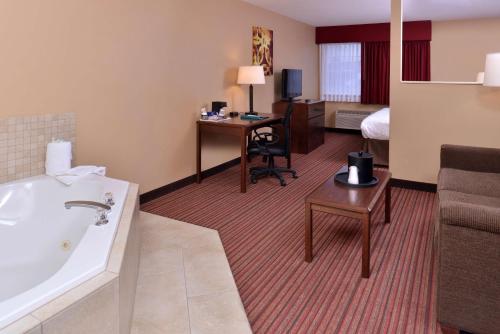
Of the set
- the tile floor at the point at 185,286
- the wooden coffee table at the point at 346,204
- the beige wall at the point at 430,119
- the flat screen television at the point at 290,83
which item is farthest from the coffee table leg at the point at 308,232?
the flat screen television at the point at 290,83

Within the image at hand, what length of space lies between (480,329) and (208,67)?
3838mm

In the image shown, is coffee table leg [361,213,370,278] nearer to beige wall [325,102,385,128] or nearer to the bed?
the bed

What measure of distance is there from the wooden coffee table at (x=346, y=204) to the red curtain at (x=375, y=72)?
5283 millimetres

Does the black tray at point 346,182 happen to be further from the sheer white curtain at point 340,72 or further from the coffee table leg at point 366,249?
the sheer white curtain at point 340,72

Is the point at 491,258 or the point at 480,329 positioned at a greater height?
the point at 491,258

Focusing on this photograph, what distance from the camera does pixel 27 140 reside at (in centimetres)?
283

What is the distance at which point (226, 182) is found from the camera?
4781mm

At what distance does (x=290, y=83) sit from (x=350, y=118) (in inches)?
80.9

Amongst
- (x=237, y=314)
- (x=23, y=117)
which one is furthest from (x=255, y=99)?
(x=237, y=314)

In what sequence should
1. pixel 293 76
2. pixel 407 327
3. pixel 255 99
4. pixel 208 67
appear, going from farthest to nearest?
1. pixel 293 76
2. pixel 255 99
3. pixel 208 67
4. pixel 407 327

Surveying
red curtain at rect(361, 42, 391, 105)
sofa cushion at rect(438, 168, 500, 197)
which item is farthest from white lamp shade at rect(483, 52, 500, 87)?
red curtain at rect(361, 42, 391, 105)

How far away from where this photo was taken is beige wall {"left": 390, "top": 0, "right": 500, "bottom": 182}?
3906 mm

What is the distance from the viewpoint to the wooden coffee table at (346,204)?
248 centimetres

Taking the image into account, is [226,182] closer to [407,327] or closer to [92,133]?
[92,133]
